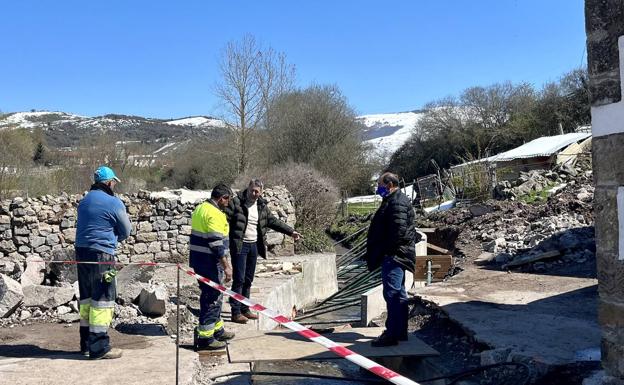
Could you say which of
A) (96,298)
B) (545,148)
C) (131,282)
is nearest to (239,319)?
(131,282)

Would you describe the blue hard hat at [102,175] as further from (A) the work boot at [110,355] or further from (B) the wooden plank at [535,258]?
(B) the wooden plank at [535,258]

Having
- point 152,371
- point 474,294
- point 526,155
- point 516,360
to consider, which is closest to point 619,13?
point 516,360

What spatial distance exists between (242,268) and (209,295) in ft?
4.26

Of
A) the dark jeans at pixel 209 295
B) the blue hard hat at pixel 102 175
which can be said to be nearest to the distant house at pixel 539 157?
the dark jeans at pixel 209 295

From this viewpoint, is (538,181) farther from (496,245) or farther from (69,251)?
(69,251)

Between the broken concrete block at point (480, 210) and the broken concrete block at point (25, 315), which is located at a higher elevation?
the broken concrete block at point (480, 210)

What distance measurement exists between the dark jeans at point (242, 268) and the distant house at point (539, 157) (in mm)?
19983

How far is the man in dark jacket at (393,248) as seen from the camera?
6.18 meters

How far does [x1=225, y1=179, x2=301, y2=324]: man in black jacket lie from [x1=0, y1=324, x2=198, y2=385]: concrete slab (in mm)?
A: 1213

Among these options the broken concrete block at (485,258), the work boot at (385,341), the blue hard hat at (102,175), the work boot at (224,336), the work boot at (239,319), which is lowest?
the broken concrete block at (485,258)

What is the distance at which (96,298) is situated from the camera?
608cm

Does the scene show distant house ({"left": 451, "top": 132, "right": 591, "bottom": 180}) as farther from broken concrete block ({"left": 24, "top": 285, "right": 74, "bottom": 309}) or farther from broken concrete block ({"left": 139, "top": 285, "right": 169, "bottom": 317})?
broken concrete block ({"left": 24, "top": 285, "right": 74, "bottom": 309})

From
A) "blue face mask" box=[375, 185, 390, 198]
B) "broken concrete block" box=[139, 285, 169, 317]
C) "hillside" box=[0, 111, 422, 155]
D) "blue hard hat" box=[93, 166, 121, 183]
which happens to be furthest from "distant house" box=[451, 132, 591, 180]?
"hillside" box=[0, 111, 422, 155]

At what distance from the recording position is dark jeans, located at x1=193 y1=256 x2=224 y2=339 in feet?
21.6
